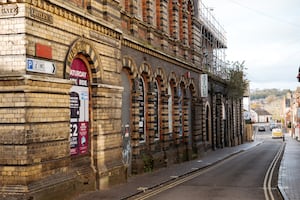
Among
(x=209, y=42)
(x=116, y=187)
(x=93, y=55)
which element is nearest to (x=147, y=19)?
(x=93, y=55)

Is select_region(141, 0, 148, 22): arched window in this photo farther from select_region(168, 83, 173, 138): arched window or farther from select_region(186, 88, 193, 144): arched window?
select_region(186, 88, 193, 144): arched window

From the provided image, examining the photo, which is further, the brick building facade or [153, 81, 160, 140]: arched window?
[153, 81, 160, 140]: arched window

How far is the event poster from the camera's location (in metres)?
13.5

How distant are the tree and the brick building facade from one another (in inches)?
720

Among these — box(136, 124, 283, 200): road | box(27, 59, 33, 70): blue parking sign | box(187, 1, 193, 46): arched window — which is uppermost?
box(187, 1, 193, 46): arched window

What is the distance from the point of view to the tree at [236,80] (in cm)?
4384

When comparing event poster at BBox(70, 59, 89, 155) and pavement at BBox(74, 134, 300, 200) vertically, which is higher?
event poster at BBox(70, 59, 89, 155)

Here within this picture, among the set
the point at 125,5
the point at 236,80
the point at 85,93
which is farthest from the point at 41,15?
the point at 236,80

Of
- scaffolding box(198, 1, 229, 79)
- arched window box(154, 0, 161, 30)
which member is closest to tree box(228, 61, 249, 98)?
scaffolding box(198, 1, 229, 79)

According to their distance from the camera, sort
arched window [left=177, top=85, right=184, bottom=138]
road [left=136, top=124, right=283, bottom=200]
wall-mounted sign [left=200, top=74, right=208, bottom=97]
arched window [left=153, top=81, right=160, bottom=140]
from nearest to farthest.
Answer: road [left=136, top=124, right=283, bottom=200], arched window [left=153, top=81, right=160, bottom=140], arched window [left=177, top=85, right=184, bottom=138], wall-mounted sign [left=200, top=74, right=208, bottom=97]

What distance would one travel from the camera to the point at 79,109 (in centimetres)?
1395

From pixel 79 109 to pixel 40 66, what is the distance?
122 inches

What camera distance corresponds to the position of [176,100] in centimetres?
2539

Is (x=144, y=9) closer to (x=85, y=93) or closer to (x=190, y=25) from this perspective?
(x=85, y=93)
